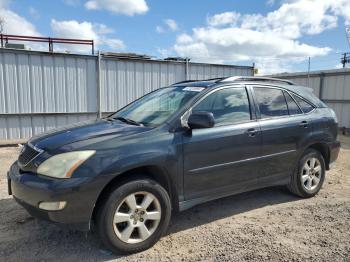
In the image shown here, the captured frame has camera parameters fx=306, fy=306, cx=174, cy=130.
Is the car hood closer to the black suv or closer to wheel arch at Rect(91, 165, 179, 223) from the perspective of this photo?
the black suv

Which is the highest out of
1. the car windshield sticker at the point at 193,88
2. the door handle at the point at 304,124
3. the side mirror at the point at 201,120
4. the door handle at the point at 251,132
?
the car windshield sticker at the point at 193,88

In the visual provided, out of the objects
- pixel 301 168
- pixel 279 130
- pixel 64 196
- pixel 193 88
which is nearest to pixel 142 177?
pixel 64 196

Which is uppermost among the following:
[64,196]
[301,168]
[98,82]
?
[98,82]

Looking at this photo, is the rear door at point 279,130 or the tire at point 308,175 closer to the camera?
the rear door at point 279,130

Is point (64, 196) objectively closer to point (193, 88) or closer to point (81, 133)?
point (81, 133)

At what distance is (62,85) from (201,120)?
7.22 meters

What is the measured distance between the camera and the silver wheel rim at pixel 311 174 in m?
4.54

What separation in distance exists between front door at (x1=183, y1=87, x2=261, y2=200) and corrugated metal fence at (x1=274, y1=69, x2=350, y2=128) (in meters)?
10.4

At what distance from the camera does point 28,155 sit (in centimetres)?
307

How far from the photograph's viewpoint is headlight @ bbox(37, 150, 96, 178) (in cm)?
271

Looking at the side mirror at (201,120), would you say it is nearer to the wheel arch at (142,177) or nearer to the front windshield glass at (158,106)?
the front windshield glass at (158,106)

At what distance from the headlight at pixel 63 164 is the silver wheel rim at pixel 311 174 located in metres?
3.21

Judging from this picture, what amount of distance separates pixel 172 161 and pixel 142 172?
0.33 metres

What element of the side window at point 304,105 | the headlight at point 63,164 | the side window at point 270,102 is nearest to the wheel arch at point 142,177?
the headlight at point 63,164
